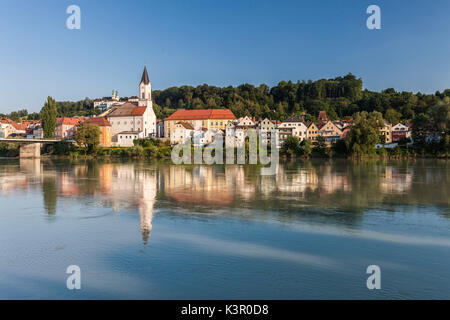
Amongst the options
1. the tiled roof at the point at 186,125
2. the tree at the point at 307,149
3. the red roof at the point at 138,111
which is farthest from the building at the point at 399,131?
the red roof at the point at 138,111

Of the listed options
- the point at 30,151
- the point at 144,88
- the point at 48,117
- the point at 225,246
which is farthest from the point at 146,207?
the point at 144,88

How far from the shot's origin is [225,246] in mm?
9992

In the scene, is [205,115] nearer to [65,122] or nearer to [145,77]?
[145,77]

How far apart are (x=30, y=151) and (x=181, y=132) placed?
27.1m

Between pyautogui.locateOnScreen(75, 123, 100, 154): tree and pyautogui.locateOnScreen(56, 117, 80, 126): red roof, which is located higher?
pyautogui.locateOnScreen(56, 117, 80, 126): red roof

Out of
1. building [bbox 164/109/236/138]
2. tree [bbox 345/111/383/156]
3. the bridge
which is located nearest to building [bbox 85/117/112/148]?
the bridge

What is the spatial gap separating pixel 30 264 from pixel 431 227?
37.4 feet

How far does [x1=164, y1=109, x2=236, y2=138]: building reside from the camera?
81.3 m

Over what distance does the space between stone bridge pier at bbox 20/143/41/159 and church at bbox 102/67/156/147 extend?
15461 mm

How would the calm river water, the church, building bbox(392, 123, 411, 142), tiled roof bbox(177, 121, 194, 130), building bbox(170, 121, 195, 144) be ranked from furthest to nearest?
the church
tiled roof bbox(177, 121, 194, 130)
building bbox(170, 121, 195, 144)
building bbox(392, 123, 411, 142)
the calm river water

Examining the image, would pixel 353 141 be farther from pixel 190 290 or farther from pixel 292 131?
pixel 190 290

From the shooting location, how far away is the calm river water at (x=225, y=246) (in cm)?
734

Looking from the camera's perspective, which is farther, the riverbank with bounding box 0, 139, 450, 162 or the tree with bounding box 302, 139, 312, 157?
the tree with bounding box 302, 139, 312, 157

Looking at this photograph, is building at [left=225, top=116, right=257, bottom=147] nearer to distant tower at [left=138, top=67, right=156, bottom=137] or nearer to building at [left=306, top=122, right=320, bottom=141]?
building at [left=306, top=122, right=320, bottom=141]
